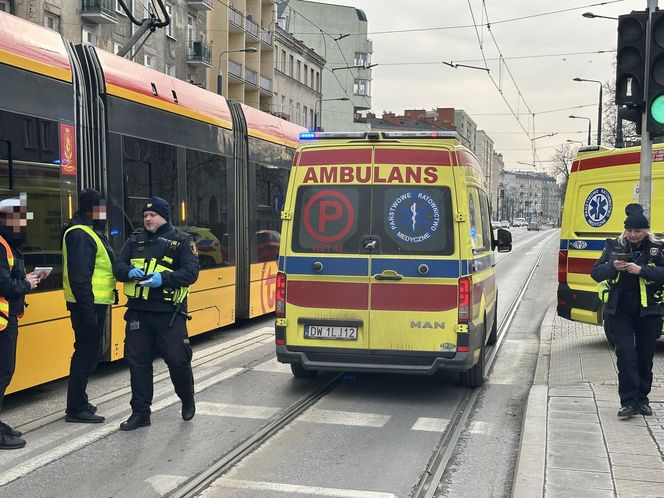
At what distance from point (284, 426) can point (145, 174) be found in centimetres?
361

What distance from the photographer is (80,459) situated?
538cm

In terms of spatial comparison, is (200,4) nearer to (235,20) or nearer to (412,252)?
(235,20)

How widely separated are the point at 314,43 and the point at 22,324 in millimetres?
69722

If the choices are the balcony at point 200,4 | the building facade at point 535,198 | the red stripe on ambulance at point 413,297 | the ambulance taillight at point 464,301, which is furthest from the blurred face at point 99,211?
the building facade at point 535,198

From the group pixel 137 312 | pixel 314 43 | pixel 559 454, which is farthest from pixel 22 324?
pixel 314 43

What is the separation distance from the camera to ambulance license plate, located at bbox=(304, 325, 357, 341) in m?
7.30

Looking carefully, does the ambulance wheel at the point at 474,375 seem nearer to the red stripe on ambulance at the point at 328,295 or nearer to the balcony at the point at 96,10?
the red stripe on ambulance at the point at 328,295

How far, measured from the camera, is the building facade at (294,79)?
54500 mm

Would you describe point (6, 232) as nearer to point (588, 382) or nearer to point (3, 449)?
point (3, 449)

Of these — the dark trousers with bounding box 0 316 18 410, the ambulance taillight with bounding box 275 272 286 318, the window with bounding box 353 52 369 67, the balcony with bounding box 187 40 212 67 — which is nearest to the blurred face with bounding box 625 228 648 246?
the ambulance taillight with bounding box 275 272 286 318

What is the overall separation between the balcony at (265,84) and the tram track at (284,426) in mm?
43577

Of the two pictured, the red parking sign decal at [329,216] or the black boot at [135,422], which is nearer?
the black boot at [135,422]

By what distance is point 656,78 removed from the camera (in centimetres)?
688

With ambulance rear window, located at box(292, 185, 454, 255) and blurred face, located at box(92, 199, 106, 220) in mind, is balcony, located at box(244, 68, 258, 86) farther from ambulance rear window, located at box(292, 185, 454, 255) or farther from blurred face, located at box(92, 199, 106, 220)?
blurred face, located at box(92, 199, 106, 220)
